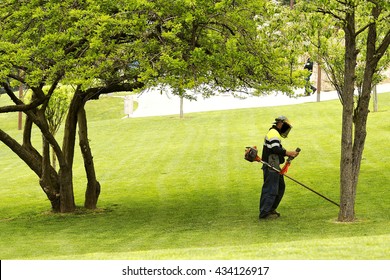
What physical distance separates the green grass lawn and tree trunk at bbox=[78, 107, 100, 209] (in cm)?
38

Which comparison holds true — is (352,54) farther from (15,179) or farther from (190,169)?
(15,179)

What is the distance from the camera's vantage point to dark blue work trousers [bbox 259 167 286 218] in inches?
830

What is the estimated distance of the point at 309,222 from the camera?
21109 millimetres

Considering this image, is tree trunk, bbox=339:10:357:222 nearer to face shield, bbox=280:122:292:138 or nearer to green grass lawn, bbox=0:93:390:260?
green grass lawn, bbox=0:93:390:260

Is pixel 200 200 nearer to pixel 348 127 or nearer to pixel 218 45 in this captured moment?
pixel 218 45

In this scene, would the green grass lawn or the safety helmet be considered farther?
the safety helmet

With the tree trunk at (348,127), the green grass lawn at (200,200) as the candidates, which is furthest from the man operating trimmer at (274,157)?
the tree trunk at (348,127)

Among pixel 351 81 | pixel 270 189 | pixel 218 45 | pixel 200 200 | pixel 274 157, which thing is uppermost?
pixel 218 45

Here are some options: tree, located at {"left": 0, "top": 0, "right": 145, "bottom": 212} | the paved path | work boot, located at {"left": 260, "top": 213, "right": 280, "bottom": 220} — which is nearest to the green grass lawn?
work boot, located at {"left": 260, "top": 213, "right": 280, "bottom": 220}

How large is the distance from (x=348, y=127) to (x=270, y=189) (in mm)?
2428

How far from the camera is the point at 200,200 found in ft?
90.8

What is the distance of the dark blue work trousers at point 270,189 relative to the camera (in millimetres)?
21094

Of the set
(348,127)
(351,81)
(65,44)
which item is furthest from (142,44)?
(348,127)

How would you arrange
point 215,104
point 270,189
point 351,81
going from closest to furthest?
point 351,81, point 270,189, point 215,104
